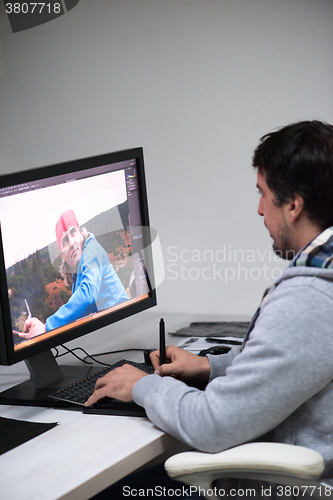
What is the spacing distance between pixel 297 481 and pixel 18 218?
0.76 m

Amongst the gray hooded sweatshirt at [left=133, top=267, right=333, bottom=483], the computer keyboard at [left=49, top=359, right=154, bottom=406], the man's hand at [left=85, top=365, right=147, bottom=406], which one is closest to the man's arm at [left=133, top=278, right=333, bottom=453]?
the gray hooded sweatshirt at [left=133, top=267, right=333, bottom=483]

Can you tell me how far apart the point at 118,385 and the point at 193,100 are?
130cm

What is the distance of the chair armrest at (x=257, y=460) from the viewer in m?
0.84

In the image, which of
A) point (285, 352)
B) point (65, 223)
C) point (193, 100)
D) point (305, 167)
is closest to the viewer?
point (285, 352)

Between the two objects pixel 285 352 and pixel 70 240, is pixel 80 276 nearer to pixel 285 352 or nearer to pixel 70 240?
pixel 70 240

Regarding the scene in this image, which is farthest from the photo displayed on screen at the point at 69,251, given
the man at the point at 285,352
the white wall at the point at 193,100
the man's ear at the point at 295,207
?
the white wall at the point at 193,100

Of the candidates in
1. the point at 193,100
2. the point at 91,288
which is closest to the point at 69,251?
the point at 91,288

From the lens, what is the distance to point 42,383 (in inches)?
50.6

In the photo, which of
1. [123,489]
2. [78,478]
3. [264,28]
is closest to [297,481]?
[78,478]

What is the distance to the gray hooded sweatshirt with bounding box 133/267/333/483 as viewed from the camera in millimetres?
856

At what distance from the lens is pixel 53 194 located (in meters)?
1.24

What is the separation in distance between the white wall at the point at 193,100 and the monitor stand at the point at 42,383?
0.91 m

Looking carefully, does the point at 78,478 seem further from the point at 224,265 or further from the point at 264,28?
the point at 264,28

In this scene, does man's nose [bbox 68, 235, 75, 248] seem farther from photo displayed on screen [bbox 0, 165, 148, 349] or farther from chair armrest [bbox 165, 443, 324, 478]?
chair armrest [bbox 165, 443, 324, 478]
